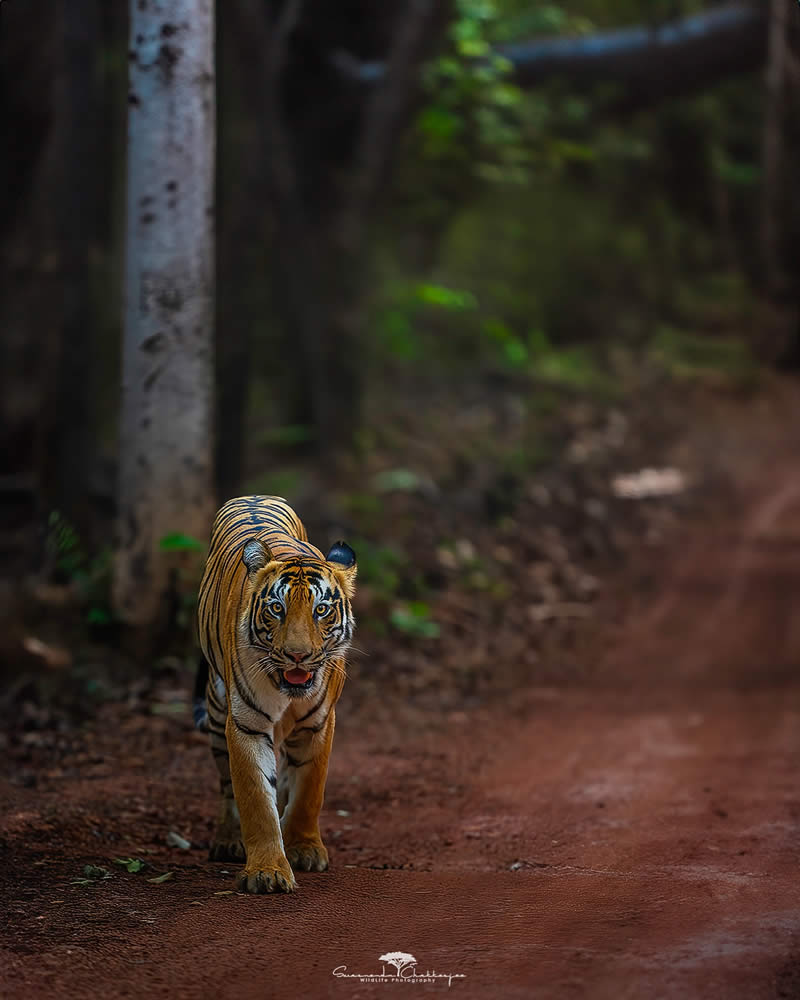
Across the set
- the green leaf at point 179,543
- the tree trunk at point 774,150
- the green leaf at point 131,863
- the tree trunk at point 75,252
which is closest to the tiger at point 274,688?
the green leaf at point 131,863

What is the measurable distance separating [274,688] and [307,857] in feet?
2.48

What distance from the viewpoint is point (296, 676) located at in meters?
4.13

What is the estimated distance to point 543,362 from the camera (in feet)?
52.4

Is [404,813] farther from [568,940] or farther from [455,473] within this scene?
[455,473]

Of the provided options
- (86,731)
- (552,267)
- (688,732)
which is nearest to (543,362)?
(552,267)

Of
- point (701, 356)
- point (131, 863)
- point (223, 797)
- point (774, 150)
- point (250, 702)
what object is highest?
point (774, 150)

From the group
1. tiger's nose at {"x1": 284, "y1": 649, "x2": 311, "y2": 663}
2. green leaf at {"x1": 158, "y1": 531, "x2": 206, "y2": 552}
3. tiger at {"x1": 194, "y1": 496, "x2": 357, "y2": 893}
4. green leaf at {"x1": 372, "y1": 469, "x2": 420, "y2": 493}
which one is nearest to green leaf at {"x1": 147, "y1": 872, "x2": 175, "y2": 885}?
tiger at {"x1": 194, "y1": 496, "x2": 357, "y2": 893}

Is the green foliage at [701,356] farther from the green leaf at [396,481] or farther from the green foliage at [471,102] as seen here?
the green leaf at [396,481]

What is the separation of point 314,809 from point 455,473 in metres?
8.23

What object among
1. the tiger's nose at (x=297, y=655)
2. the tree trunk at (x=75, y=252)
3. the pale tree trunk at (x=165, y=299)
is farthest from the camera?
the tree trunk at (x=75, y=252)

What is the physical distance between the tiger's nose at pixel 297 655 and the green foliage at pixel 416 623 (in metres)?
4.92

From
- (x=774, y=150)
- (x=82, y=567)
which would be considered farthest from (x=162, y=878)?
(x=774, y=150)

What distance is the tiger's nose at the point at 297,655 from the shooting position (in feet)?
13.3

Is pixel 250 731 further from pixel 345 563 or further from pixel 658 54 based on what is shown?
pixel 658 54
